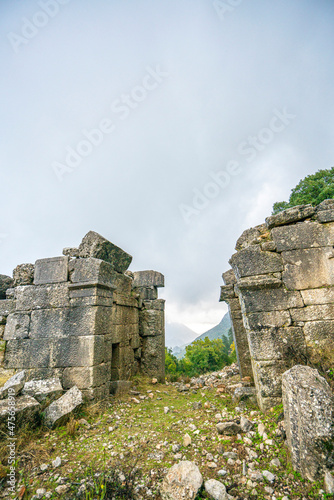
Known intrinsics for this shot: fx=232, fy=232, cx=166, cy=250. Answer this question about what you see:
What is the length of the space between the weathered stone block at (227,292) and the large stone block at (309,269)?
2.73m

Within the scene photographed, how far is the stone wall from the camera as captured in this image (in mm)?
3229

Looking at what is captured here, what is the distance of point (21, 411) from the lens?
3.18 meters

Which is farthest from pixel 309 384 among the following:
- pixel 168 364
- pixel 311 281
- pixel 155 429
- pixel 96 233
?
A: pixel 168 364

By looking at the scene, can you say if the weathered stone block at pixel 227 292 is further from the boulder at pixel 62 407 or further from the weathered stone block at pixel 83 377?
the boulder at pixel 62 407

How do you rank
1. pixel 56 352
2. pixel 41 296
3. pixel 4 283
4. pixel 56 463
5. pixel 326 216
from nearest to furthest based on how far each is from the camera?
pixel 56 463 < pixel 326 216 < pixel 56 352 < pixel 41 296 < pixel 4 283

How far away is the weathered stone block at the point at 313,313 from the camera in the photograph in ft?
10.8

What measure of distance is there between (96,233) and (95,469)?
3.74 metres

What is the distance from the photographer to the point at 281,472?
2.17m

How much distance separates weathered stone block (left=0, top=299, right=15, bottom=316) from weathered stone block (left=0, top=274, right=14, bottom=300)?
310 millimetres

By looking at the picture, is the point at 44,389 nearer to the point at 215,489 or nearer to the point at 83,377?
the point at 83,377

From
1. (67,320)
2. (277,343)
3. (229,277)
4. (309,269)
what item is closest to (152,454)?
(277,343)

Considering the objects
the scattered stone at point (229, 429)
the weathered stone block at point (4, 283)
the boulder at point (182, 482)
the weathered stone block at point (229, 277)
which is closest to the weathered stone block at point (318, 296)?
the scattered stone at point (229, 429)

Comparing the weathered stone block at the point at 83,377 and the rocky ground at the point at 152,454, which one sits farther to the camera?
the weathered stone block at the point at 83,377

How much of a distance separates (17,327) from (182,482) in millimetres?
4015
